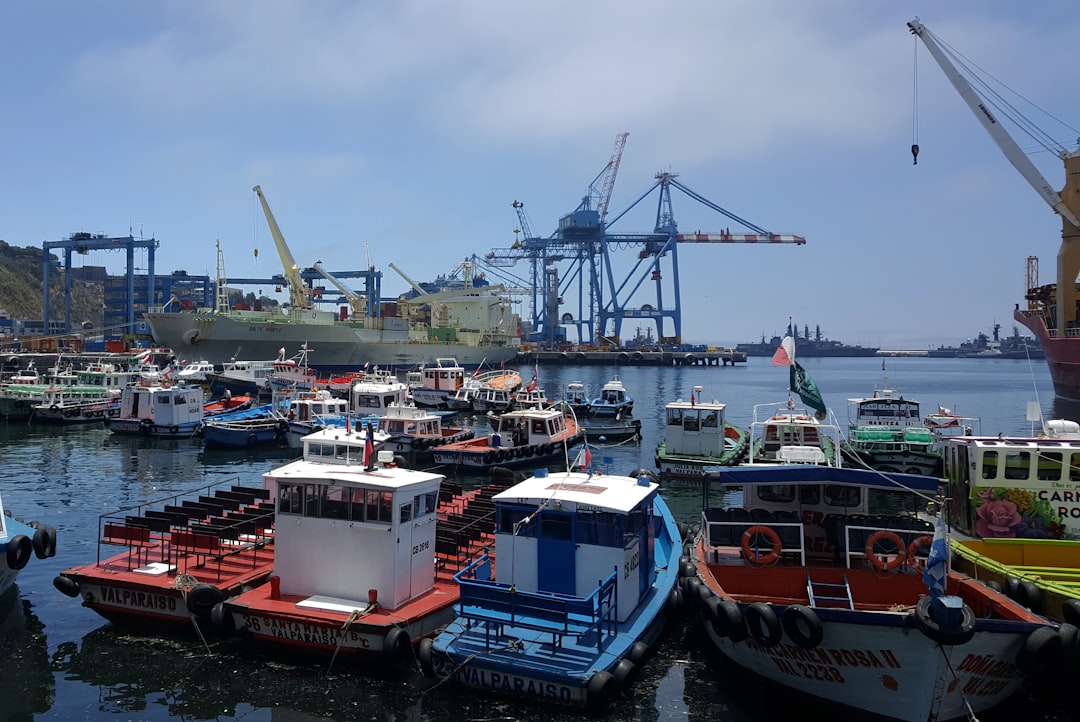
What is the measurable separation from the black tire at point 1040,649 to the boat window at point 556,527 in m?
6.64

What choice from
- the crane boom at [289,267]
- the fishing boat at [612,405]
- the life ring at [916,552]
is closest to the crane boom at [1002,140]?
the fishing boat at [612,405]

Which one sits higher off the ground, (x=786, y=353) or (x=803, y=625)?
(x=786, y=353)

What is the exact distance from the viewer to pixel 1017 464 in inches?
603

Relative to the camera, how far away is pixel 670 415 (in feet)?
110

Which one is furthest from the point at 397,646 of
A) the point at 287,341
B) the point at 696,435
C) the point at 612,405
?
the point at 287,341

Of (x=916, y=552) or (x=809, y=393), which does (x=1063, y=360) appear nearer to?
(x=809, y=393)

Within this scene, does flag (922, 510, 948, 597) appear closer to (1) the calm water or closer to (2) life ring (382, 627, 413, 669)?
(1) the calm water

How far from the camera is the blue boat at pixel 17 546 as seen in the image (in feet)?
51.6

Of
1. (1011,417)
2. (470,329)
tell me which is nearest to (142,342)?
(470,329)

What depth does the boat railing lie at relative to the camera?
11.6 meters

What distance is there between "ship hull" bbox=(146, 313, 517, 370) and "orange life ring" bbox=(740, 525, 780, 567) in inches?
3335

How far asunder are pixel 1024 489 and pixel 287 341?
9009 centimetres

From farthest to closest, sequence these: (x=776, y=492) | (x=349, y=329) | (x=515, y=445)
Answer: (x=349, y=329) < (x=515, y=445) < (x=776, y=492)

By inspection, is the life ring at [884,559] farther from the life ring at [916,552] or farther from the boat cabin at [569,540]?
the boat cabin at [569,540]
